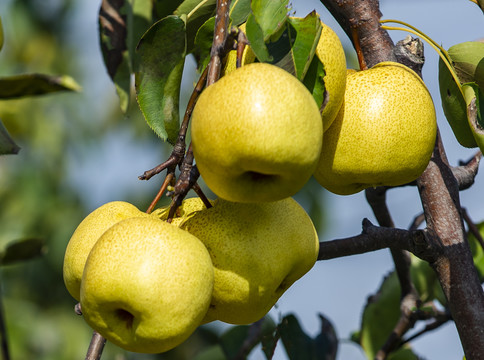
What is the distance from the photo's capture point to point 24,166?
160 inches

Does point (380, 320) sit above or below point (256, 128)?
below

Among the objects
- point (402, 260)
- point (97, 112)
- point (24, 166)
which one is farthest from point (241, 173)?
point (97, 112)

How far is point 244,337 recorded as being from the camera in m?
1.98

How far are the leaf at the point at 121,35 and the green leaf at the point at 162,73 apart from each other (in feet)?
0.80

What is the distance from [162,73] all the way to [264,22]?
215 millimetres

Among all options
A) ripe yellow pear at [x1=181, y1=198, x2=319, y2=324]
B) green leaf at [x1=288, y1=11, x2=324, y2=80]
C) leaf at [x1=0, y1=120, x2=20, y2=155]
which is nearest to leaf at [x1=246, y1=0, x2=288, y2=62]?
green leaf at [x1=288, y1=11, x2=324, y2=80]

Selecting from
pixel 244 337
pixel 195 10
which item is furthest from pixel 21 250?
pixel 244 337

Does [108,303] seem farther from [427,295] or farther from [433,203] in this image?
[427,295]

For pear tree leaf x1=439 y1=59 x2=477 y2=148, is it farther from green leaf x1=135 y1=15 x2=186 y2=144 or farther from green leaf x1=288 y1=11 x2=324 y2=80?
green leaf x1=135 y1=15 x2=186 y2=144

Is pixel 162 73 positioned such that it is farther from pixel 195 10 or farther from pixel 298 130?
pixel 298 130

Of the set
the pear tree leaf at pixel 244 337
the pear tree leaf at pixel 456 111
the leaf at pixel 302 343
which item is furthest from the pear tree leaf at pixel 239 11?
the pear tree leaf at pixel 244 337

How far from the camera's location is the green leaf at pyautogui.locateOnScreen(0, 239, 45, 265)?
1042 mm

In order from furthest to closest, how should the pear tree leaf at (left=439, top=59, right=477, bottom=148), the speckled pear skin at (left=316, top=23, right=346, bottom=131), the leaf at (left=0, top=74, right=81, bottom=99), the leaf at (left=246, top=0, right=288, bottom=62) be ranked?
the pear tree leaf at (left=439, top=59, right=477, bottom=148)
the speckled pear skin at (left=316, top=23, right=346, bottom=131)
the leaf at (left=246, top=0, right=288, bottom=62)
the leaf at (left=0, top=74, right=81, bottom=99)

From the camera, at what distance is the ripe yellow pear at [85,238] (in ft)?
3.49
